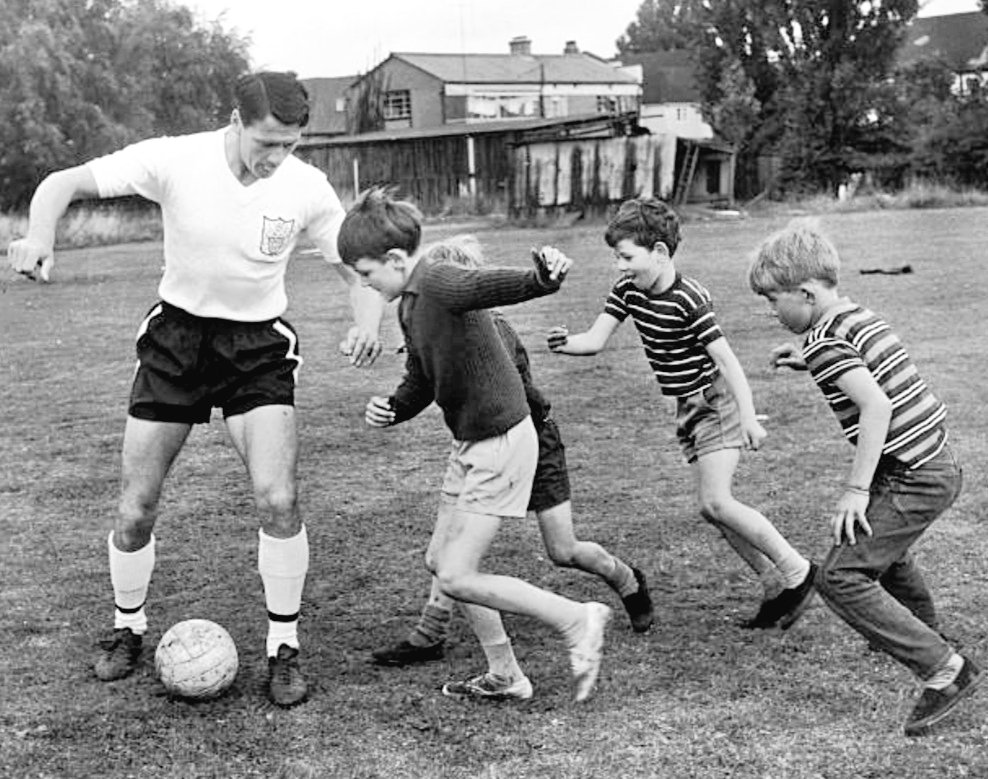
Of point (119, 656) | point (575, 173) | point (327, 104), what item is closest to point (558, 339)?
point (119, 656)

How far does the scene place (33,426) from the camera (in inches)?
403

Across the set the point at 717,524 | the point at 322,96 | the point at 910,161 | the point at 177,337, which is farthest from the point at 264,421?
the point at 322,96

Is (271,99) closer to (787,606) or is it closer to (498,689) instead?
(498,689)

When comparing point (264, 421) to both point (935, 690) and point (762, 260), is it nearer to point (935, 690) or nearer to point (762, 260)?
point (762, 260)

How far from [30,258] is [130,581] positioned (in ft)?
4.41

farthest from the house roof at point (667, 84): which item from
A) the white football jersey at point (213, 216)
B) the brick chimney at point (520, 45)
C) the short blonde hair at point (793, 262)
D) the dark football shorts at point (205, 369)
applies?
the short blonde hair at point (793, 262)

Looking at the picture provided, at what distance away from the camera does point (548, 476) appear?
16.4 ft

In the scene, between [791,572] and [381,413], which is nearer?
[381,413]

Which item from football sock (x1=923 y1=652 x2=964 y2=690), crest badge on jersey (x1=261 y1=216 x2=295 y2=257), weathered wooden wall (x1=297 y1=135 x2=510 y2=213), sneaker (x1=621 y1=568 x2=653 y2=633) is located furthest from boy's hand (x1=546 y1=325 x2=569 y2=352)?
weathered wooden wall (x1=297 y1=135 x2=510 y2=213)

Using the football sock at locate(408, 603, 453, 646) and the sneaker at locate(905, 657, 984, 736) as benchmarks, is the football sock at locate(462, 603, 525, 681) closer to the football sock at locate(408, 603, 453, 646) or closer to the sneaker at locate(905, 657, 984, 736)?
the football sock at locate(408, 603, 453, 646)

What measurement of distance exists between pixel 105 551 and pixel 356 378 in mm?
5465

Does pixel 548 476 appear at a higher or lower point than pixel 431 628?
higher

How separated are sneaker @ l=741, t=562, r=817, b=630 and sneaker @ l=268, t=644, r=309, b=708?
1846 mm

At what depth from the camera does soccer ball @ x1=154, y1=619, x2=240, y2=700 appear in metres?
4.69
